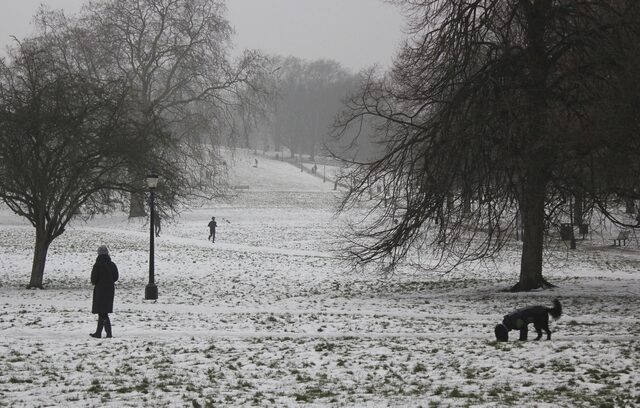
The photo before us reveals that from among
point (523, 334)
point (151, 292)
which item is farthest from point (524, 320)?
point (151, 292)

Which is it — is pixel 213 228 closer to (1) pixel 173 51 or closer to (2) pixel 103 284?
(1) pixel 173 51

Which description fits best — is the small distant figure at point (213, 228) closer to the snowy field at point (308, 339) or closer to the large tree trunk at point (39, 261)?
the snowy field at point (308, 339)

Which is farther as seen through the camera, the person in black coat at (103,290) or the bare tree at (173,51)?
the bare tree at (173,51)

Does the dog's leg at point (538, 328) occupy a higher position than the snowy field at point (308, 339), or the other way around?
the dog's leg at point (538, 328)

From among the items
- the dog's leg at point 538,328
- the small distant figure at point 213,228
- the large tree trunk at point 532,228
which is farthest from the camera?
the small distant figure at point 213,228

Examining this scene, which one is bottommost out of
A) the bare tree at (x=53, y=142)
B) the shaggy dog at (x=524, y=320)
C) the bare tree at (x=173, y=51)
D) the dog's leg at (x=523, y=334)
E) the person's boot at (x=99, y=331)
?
the person's boot at (x=99, y=331)

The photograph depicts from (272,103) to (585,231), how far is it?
982 inches

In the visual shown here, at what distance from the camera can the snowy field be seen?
347 inches

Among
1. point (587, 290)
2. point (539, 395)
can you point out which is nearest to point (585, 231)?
point (587, 290)

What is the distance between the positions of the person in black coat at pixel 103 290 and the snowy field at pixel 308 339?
450 mm

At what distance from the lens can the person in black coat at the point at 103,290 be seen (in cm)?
1349

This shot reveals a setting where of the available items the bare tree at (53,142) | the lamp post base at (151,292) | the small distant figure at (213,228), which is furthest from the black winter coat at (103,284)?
the small distant figure at (213,228)

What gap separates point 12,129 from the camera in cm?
2122

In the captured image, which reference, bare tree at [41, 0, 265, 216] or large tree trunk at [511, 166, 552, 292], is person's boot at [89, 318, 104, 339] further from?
bare tree at [41, 0, 265, 216]
